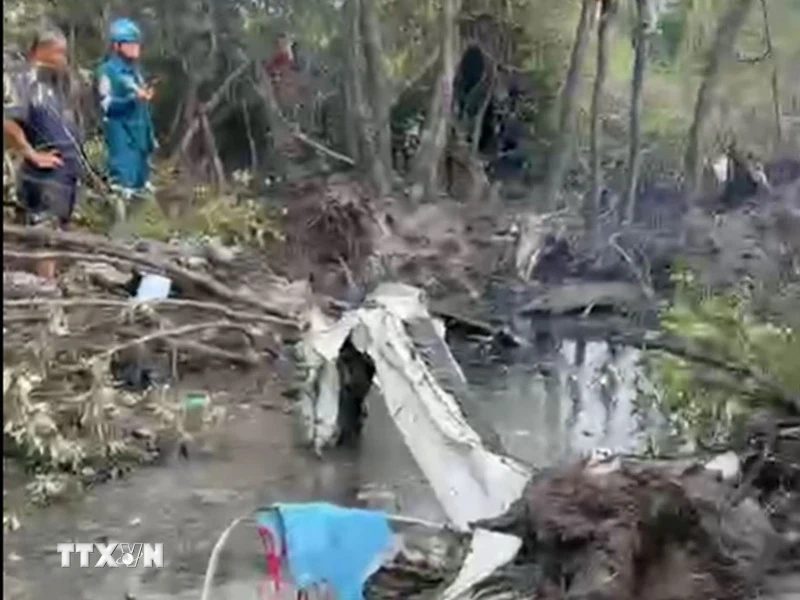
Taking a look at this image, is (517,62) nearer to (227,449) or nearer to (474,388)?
(474,388)

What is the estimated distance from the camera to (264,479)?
1474 millimetres

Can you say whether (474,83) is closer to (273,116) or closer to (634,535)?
(273,116)

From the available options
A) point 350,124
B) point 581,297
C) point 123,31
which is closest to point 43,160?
point 123,31

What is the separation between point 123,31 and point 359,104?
22cm

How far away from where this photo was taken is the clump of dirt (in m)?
1.43

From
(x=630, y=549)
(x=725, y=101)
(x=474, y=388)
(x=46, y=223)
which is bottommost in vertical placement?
(x=630, y=549)

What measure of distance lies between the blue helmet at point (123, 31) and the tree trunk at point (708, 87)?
0.50m

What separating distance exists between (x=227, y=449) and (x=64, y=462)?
0.14 m

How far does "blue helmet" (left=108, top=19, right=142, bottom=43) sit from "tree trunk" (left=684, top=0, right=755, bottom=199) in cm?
50

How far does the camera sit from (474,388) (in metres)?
1.51

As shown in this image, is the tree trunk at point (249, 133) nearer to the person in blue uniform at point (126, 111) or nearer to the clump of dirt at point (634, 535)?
the person in blue uniform at point (126, 111)

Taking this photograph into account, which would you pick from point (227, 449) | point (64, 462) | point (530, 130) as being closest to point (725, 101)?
point (530, 130)

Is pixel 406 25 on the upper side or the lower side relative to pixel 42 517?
upper

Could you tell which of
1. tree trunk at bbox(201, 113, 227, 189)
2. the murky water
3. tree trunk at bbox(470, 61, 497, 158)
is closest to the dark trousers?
tree trunk at bbox(201, 113, 227, 189)
